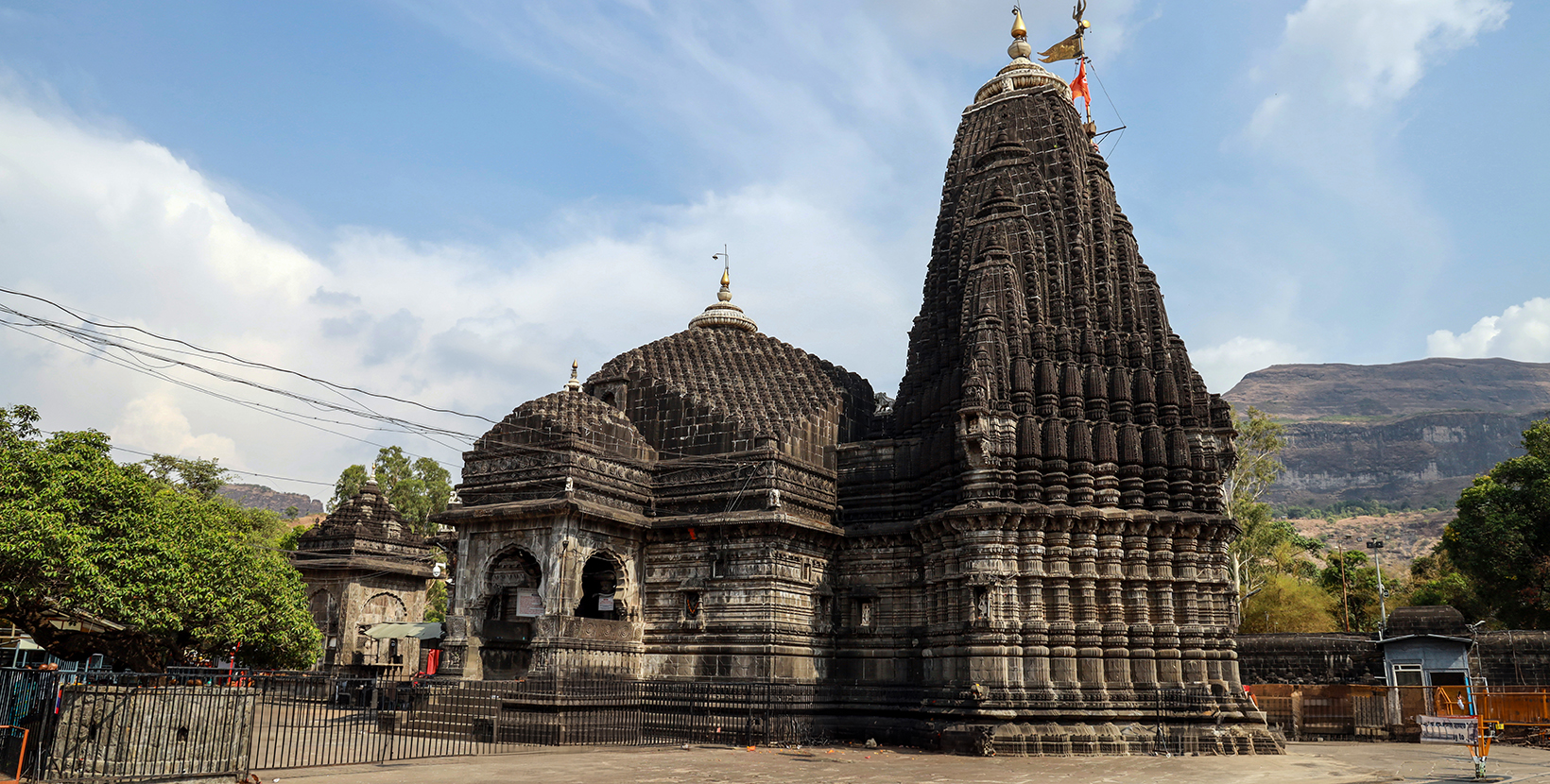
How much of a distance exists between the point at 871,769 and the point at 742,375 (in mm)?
12373

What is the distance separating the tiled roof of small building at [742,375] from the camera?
83.0 ft

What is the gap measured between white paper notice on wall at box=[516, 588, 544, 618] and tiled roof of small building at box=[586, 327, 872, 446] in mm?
6174

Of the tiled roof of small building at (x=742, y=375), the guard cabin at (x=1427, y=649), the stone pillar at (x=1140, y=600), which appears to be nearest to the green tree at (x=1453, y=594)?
the guard cabin at (x=1427, y=649)

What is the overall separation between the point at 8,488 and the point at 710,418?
540 inches

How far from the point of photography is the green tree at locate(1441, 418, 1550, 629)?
34812mm

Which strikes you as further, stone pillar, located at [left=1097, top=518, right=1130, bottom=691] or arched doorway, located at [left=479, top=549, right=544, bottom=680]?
arched doorway, located at [left=479, top=549, right=544, bottom=680]

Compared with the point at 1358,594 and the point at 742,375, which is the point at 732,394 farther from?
the point at 1358,594

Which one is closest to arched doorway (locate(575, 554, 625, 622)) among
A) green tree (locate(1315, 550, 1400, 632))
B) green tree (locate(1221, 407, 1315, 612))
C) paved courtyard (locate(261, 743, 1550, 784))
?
paved courtyard (locate(261, 743, 1550, 784))

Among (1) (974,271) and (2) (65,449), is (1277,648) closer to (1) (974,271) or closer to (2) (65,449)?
(1) (974,271)

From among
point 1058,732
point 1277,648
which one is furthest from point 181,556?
point 1277,648

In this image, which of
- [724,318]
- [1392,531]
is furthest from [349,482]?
[1392,531]

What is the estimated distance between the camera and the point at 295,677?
15070 mm

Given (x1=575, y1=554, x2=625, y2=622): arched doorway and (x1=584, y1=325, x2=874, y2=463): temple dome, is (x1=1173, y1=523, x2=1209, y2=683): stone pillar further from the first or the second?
(x1=575, y1=554, x2=625, y2=622): arched doorway

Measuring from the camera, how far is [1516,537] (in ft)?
114
